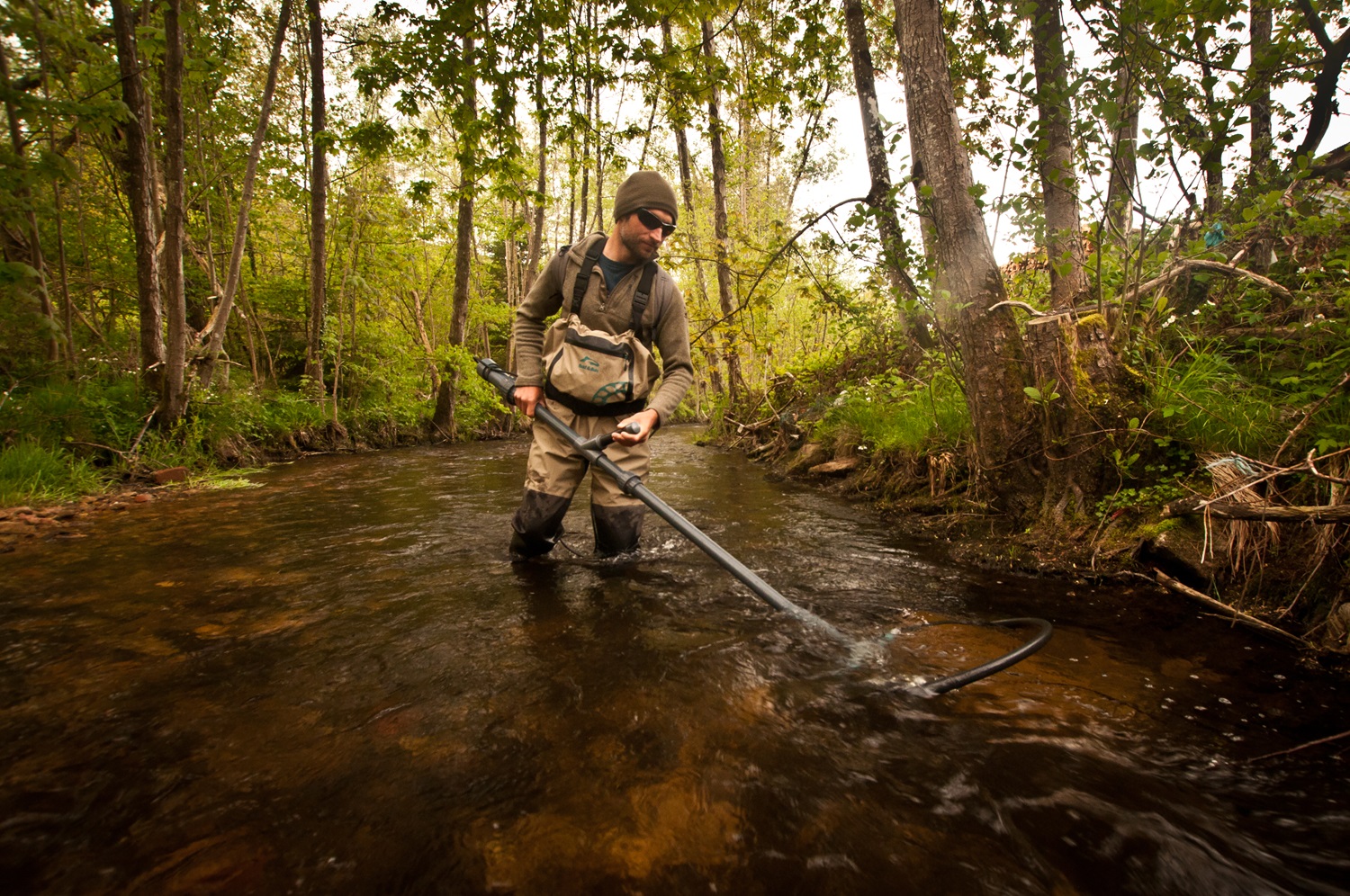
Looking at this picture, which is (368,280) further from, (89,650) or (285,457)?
(89,650)

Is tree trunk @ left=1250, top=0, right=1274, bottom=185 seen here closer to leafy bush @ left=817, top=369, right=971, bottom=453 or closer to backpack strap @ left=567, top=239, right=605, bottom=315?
leafy bush @ left=817, top=369, right=971, bottom=453

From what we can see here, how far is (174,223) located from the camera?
656 centimetres

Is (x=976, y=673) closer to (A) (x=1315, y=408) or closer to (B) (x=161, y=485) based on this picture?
(A) (x=1315, y=408)

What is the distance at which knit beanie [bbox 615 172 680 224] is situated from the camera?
3.10 meters

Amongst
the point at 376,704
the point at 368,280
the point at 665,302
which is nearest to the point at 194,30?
the point at 368,280

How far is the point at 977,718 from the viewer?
188 centimetres

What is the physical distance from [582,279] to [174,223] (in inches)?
256

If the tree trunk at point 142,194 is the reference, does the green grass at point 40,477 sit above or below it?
below

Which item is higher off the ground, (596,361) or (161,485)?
(596,361)

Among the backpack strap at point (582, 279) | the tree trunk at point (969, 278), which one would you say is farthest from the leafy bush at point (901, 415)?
the backpack strap at point (582, 279)

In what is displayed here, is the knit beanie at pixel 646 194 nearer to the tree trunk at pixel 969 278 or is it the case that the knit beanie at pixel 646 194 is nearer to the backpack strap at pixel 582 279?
the backpack strap at pixel 582 279

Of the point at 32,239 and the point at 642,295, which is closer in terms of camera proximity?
the point at 642,295

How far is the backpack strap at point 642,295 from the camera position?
3328mm

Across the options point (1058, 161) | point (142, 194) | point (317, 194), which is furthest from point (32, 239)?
point (1058, 161)
